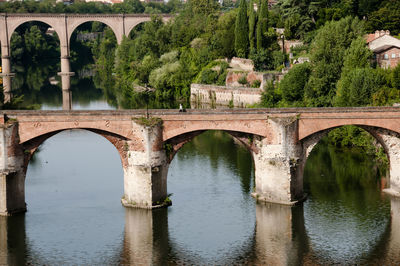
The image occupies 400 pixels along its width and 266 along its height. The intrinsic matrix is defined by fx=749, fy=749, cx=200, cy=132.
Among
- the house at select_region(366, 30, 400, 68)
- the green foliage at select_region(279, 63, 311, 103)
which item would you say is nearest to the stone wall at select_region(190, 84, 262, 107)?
the green foliage at select_region(279, 63, 311, 103)

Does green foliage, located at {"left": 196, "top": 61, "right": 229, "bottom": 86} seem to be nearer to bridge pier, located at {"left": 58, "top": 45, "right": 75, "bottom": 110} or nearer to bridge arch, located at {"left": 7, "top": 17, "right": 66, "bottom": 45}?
bridge pier, located at {"left": 58, "top": 45, "right": 75, "bottom": 110}

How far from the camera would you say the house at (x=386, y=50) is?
6081cm

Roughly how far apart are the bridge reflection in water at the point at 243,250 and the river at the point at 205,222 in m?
0.04

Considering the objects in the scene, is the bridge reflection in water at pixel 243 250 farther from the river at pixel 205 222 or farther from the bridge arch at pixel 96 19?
the bridge arch at pixel 96 19

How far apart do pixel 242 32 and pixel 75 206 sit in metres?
41.4

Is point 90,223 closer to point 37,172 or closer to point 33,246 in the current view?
point 33,246

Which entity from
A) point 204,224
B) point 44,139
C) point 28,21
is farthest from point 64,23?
point 204,224

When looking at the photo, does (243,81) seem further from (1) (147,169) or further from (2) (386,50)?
(1) (147,169)

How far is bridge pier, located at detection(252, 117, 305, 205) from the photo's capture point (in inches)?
1453

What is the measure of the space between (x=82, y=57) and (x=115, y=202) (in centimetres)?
8836

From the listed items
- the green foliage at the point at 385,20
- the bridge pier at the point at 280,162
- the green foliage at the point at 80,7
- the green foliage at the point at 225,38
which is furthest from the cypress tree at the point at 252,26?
the green foliage at the point at 80,7

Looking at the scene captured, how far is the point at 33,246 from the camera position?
33062 millimetres

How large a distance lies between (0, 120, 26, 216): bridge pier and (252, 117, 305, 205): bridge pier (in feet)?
38.2

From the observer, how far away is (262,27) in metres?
74.6
